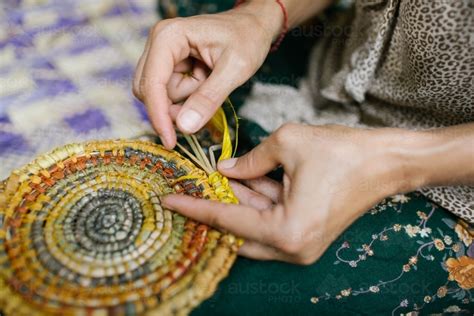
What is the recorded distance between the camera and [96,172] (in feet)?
2.76

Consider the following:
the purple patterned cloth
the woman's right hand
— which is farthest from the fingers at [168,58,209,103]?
the purple patterned cloth

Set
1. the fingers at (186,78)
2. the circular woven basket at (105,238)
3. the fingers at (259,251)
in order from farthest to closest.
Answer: the fingers at (186,78)
the fingers at (259,251)
the circular woven basket at (105,238)

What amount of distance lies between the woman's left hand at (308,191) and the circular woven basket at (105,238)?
50 millimetres

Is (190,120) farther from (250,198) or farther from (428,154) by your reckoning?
(428,154)

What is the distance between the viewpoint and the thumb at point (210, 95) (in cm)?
85

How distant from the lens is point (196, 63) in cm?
100

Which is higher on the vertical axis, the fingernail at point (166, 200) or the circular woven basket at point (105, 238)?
the fingernail at point (166, 200)

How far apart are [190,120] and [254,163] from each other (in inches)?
5.7

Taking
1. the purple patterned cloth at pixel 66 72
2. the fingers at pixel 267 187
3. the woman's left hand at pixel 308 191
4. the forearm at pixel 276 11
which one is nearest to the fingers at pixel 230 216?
the woman's left hand at pixel 308 191

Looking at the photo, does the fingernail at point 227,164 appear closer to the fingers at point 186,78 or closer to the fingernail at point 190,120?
the fingernail at point 190,120

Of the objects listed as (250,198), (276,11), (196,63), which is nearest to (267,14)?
(276,11)

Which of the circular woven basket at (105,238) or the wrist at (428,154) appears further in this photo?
the wrist at (428,154)

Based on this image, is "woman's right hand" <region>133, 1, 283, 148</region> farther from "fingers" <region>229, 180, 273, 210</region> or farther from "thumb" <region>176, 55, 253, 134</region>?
"fingers" <region>229, 180, 273, 210</region>

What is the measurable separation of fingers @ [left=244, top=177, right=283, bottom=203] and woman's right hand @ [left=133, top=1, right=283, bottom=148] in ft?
0.50
